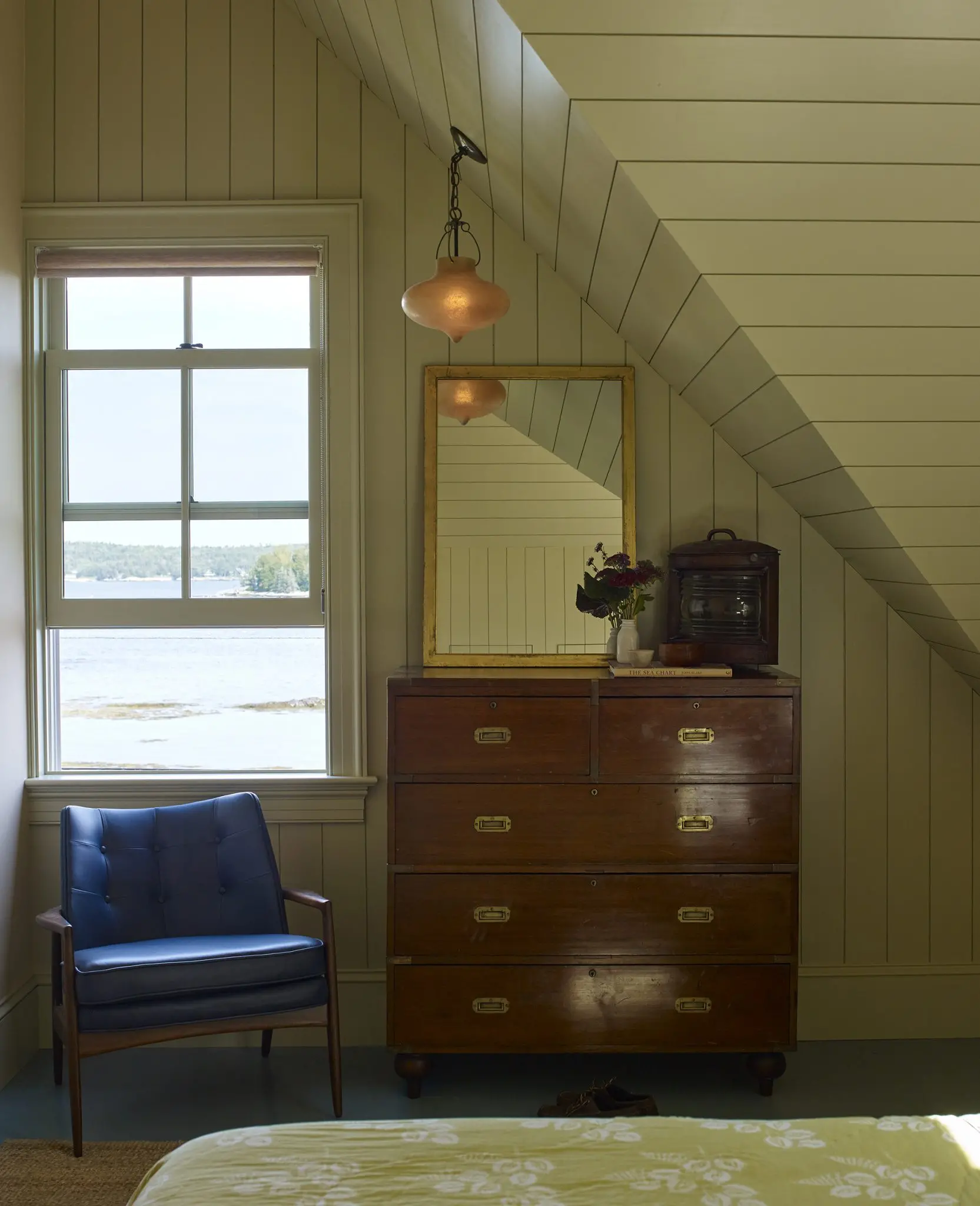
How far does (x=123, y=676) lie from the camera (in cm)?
323

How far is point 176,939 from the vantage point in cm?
269

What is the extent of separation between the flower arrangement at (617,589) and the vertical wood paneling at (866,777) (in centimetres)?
70

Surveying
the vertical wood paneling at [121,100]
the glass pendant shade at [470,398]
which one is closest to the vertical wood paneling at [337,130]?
the vertical wood paneling at [121,100]

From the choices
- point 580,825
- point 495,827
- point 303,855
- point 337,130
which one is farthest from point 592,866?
point 337,130

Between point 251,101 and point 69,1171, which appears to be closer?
point 69,1171

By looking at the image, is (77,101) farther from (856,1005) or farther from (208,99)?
(856,1005)

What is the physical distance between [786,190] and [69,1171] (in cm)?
268

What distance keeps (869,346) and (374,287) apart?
5.49ft

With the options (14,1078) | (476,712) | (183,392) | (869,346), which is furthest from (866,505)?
(14,1078)

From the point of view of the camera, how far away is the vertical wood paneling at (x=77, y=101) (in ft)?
10.1

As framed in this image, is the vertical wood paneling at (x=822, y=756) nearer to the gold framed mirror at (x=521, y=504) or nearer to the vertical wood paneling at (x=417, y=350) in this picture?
the gold framed mirror at (x=521, y=504)

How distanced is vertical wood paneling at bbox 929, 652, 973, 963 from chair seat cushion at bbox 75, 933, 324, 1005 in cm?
198

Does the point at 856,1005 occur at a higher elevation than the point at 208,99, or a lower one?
lower

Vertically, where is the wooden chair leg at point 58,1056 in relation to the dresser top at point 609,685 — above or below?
below
